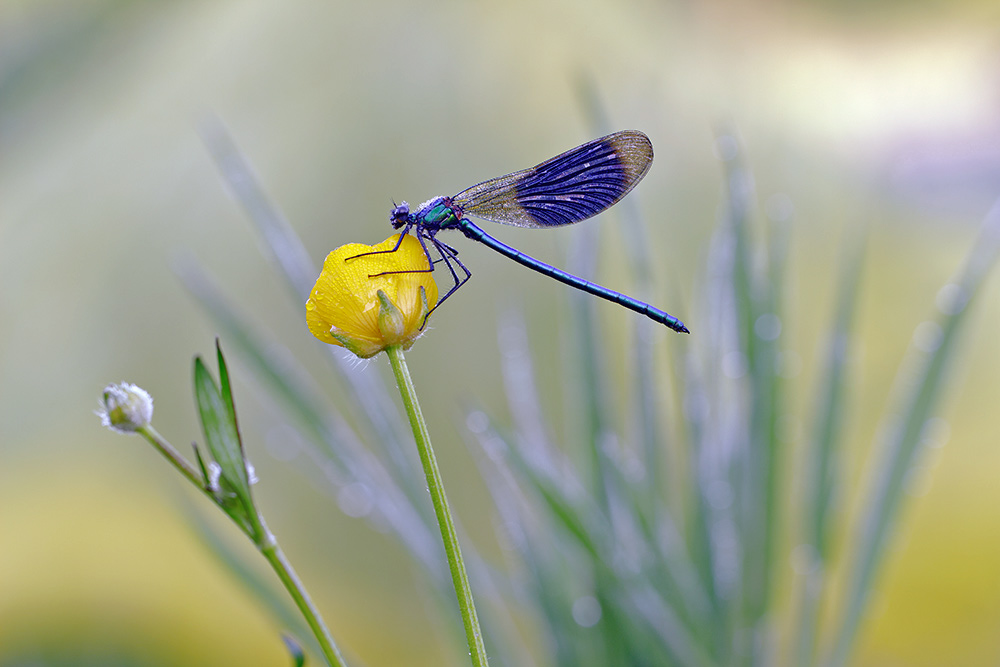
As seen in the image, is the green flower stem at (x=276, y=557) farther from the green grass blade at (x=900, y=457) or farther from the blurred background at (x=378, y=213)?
the blurred background at (x=378, y=213)

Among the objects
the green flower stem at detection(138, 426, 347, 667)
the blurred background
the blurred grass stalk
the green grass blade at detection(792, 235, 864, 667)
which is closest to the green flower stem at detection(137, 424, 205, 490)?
the green flower stem at detection(138, 426, 347, 667)

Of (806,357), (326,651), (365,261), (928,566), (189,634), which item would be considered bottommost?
(928,566)

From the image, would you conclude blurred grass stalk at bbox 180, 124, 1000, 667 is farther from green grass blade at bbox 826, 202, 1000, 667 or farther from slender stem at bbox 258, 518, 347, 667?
slender stem at bbox 258, 518, 347, 667

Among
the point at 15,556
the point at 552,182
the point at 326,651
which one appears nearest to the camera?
the point at 326,651

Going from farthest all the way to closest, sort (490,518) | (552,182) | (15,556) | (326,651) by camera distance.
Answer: (490,518) < (15,556) < (552,182) < (326,651)

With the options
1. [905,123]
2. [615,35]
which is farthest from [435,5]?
[905,123]

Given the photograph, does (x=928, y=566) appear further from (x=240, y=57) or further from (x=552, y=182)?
(x=240, y=57)
